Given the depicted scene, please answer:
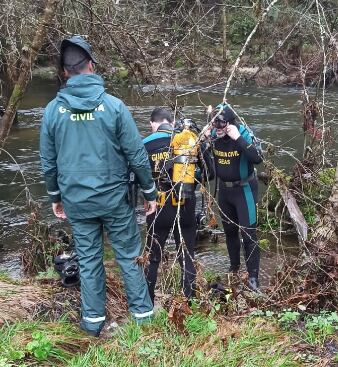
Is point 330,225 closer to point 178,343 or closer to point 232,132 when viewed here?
point 232,132

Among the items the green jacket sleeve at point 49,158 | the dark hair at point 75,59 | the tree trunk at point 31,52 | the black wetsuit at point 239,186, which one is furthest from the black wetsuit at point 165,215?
the tree trunk at point 31,52

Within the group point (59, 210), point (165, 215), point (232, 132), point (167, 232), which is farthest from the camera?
point (232, 132)

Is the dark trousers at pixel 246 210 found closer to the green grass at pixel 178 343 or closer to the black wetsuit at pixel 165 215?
the black wetsuit at pixel 165 215

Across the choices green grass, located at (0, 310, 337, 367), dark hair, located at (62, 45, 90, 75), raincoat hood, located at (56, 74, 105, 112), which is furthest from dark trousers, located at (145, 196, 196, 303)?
dark hair, located at (62, 45, 90, 75)

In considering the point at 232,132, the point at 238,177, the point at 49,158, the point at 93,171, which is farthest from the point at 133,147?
the point at 238,177

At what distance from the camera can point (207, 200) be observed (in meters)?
3.63

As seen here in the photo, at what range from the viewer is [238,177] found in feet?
17.4

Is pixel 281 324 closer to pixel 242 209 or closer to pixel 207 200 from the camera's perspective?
pixel 207 200

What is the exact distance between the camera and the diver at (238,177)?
5047 millimetres

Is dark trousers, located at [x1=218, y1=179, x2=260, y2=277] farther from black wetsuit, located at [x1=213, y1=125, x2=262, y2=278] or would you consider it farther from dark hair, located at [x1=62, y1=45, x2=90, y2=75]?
dark hair, located at [x1=62, y1=45, x2=90, y2=75]

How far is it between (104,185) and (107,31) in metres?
2.69

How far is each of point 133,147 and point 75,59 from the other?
735mm

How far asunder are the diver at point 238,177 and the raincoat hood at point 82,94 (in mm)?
1573

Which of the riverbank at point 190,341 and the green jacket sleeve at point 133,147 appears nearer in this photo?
the riverbank at point 190,341
